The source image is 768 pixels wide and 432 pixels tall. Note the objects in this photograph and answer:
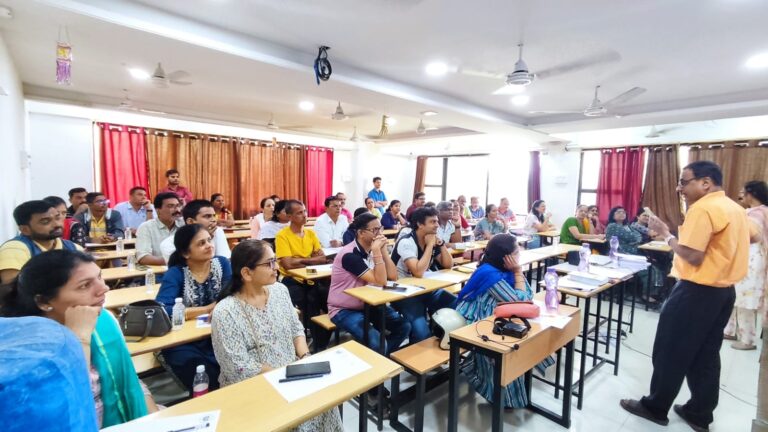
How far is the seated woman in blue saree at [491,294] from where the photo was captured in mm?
2236

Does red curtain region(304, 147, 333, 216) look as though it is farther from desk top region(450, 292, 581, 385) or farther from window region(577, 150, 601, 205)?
desk top region(450, 292, 581, 385)

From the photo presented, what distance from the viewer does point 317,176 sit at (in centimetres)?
894

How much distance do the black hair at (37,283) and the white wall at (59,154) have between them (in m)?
5.88

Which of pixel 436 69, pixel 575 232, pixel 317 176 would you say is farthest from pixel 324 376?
pixel 317 176

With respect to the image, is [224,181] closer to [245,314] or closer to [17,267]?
[17,267]

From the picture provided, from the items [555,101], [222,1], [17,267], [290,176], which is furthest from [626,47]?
[290,176]

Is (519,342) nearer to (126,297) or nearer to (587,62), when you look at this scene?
(126,297)

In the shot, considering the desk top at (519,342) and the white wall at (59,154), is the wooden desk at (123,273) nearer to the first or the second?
the desk top at (519,342)

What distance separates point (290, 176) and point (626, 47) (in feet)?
22.8

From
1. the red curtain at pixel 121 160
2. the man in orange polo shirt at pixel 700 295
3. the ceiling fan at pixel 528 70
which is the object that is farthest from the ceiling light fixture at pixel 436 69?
the red curtain at pixel 121 160

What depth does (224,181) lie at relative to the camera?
7.46 meters

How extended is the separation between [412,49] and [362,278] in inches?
83.2

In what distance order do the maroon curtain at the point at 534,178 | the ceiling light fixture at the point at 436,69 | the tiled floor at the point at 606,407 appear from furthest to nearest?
the maroon curtain at the point at 534,178 < the ceiling light fixture at the point at 436,69 < the tiled floor at the point at 606,407

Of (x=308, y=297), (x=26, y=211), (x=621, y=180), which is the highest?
(x=621, y=180)
